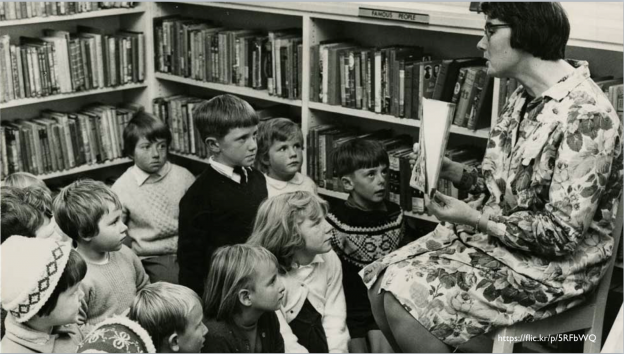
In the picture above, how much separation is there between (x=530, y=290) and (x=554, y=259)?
0.41 feet

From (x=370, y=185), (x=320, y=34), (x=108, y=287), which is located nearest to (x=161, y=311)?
(x=108, y=287)

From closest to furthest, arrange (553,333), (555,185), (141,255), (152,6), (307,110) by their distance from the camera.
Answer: (555,185), (553,333), (141,255), (307,110), (152,6)

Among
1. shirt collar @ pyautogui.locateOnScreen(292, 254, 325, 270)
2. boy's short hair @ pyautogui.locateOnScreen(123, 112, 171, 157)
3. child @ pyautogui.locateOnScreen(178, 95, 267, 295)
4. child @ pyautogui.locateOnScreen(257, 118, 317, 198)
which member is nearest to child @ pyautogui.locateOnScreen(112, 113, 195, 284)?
boy's short hair @ pyautogui.locateOnScreen(123, 112, 171, 157)

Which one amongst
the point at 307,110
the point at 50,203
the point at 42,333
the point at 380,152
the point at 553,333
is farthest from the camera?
the point at 307,110

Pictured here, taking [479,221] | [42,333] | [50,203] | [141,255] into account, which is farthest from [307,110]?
[42,333]

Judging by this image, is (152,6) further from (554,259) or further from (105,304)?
(554,259)

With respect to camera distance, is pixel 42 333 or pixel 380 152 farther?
pixel 380 152

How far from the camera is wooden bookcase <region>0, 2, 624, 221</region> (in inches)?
141

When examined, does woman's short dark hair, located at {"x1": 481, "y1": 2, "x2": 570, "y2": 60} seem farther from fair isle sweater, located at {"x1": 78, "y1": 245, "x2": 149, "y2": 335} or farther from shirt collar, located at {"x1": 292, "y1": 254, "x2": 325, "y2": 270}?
fair isle sweater, located at {"x1": 78, "y1": 245, "x2": 149, "y2": 335}

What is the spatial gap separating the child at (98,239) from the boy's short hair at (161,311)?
0.62 m

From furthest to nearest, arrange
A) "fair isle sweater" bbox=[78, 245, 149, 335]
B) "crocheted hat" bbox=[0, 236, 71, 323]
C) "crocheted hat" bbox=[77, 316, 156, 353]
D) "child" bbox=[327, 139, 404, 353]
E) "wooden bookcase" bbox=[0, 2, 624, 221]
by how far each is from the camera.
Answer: "wooden bookcase" bbox=[0, 2, 624, 221] < "child" bbox=[327, 139, 404, 353] < "fair isle sweater" bbox=[78, 245, 149, 335] < "crocheted hat" bbox=[0, 236, 71, 323] < "crocheted hat" bbox=[77, 316, 156, 353]

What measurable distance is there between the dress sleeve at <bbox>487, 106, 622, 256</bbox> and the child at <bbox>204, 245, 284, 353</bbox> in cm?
72

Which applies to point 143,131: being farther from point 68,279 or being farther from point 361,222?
point 68,279

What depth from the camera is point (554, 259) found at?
2.65m
